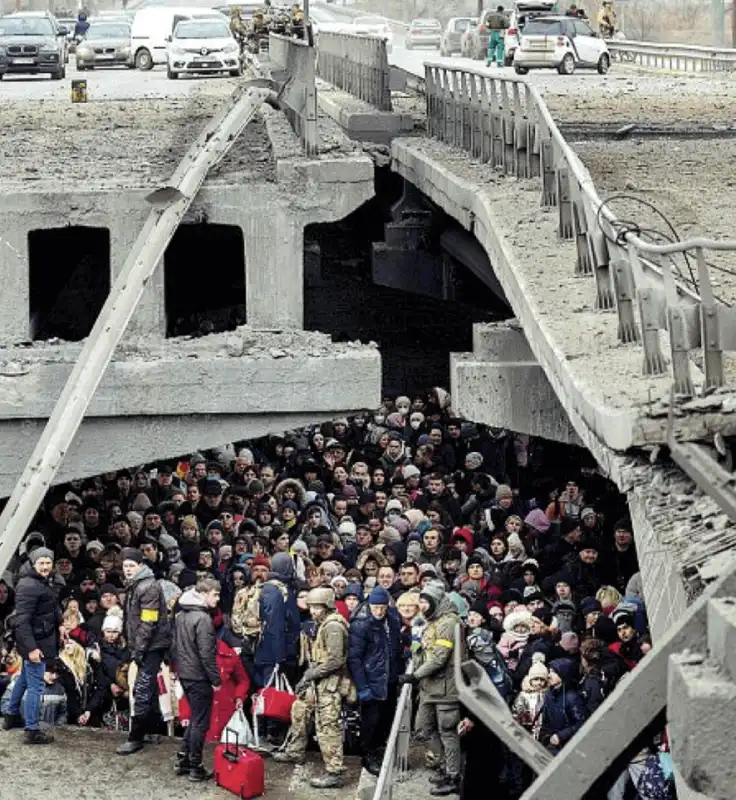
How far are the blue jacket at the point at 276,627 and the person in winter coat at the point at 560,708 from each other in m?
2.18

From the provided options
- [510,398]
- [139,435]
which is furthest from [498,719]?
[139,435]

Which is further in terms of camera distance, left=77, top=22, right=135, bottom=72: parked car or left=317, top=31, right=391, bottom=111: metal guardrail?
left=77, top=22, right=135, bottom=72: parked car

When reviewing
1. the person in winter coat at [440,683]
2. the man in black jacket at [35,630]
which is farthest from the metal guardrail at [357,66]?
the person in winter coat at [440,683]

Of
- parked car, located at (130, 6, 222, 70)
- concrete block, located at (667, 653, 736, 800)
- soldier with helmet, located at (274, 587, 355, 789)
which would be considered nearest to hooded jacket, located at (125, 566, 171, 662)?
soldier with helmet, located at (274, 587, 355, 789)

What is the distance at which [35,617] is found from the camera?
49.8ft

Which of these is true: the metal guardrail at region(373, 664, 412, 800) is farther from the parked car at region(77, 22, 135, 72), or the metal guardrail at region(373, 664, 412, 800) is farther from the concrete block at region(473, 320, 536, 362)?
the parked car at region(77, 22, 135, 72)

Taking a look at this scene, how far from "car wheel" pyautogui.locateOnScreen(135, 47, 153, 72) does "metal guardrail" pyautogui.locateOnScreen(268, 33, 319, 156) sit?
28.6 m

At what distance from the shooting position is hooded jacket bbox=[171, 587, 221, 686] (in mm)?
14383

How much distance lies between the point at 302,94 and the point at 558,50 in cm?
2714

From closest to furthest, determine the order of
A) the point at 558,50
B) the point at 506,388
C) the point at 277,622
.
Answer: the point at 277,622 → the point at 506,388 → the point at 558,50

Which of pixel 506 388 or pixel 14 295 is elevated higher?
pixel 14 295

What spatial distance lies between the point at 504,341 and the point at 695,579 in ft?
34.8

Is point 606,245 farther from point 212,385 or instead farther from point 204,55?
point 204,55

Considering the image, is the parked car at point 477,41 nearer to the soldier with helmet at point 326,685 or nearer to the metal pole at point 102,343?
the metal pole at point 102,343
